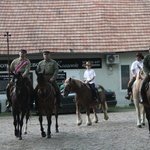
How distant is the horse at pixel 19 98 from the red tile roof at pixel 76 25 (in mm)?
15049

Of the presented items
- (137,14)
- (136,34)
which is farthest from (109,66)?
(137,14)

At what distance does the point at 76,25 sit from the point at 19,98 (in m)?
18.5

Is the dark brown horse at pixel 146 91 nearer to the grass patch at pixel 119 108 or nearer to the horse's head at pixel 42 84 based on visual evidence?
the horse's head at pixel 42 84

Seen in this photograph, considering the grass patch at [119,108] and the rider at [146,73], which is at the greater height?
the rider at [146,73]

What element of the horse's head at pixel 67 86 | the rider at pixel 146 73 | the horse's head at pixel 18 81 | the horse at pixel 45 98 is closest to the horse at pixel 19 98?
the horse's head at pixel 18 81

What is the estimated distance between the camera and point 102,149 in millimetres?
11992

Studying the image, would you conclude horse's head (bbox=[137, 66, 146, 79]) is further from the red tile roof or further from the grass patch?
the red tile roof

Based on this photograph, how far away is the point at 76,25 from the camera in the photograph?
32.3m

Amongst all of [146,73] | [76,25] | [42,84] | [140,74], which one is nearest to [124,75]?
[76,25]

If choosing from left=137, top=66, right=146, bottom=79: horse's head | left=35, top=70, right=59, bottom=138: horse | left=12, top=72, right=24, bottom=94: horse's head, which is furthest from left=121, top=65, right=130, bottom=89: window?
→ left=12, top=72, right=24, bottom=94: horse's head

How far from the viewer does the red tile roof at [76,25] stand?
30.4 m

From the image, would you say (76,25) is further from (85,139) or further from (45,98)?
(85,139)

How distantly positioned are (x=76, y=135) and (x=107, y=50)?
51.7 feet

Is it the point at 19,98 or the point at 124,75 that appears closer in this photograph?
the point at 19,98
